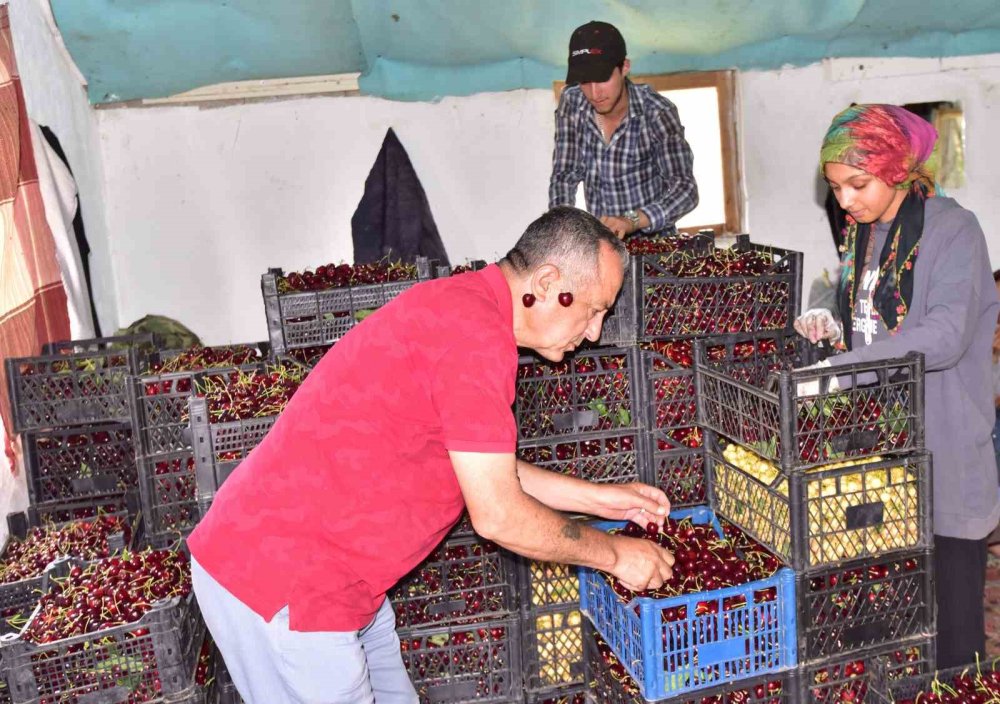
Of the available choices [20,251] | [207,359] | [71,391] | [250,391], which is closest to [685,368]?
[250,391]

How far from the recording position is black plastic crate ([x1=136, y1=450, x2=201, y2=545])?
3105mm

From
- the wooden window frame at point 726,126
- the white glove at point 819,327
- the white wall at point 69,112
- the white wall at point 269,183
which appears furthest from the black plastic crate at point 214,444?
the wooden window frame at point 726,126

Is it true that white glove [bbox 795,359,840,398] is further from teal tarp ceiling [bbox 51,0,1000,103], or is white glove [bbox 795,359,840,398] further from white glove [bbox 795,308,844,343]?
teal tarp ceiling [bbox 51,0,1000,103]

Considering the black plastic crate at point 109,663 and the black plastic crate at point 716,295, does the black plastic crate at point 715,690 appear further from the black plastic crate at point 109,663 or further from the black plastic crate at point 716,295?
the black plastic crate at point 109,663

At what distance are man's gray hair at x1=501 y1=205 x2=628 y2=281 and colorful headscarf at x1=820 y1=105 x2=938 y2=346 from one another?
935mm

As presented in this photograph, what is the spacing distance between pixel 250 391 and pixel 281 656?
3.97 ft

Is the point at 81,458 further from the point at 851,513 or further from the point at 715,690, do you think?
the point at 851,513

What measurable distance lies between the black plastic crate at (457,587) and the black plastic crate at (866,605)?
36.4 inches

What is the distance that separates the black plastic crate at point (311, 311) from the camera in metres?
3.12

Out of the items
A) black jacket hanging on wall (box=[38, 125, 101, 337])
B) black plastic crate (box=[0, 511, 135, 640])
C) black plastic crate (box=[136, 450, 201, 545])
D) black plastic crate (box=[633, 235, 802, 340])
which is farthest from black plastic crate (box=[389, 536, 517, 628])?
black jacket hanging on wall (box=[38, 125, 101, 337])

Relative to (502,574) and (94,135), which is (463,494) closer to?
(502,574)

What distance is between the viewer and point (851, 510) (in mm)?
2402

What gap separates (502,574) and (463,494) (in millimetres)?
1108

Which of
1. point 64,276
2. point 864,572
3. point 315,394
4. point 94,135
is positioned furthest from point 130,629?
point 94,135
